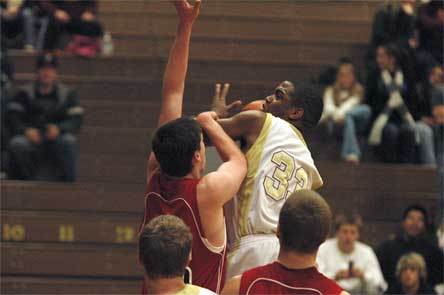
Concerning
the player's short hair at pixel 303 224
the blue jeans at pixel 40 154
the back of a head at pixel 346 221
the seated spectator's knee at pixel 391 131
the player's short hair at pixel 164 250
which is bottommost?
the back of a head at pixel 346 221

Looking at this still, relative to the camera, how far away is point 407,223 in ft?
34.2

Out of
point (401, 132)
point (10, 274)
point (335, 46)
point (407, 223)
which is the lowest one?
point (10, 274)

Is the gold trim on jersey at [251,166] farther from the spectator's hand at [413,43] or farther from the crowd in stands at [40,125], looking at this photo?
the spectator's hand at [413,43]

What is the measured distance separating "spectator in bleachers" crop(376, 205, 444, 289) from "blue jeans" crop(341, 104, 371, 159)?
1.44m

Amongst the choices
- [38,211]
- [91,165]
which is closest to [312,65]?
[91,165]

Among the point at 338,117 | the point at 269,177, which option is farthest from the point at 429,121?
the point at 269,177

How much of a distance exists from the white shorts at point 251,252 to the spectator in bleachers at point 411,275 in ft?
14.4

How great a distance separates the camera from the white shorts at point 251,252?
5285mm

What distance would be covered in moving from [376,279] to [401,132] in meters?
2.43

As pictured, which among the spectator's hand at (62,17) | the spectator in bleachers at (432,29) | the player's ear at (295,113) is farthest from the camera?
the spectator's hand at (62,17)

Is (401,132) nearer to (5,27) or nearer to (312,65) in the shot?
(312,65)

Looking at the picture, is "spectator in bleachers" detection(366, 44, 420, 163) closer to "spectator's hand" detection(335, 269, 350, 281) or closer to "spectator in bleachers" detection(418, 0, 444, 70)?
"spectator in bleachers" detection(418, 0, 444, 70)

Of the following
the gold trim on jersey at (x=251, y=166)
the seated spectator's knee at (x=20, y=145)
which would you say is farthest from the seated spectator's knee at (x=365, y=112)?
the gold trim on jersey at (x=251, y=166)

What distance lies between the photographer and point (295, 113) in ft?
17.8
